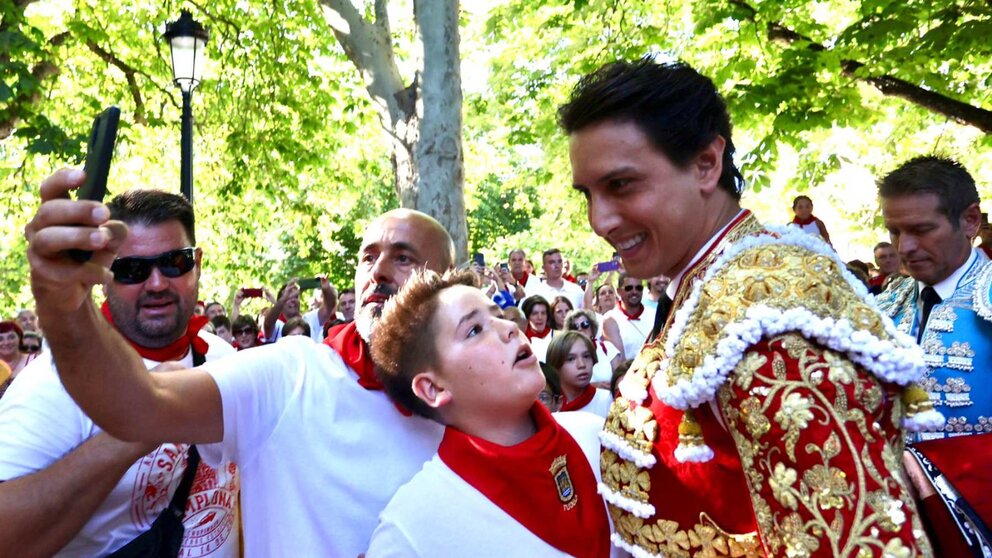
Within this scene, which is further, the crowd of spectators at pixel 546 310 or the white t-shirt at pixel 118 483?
the crowd of spectators at pixel 546 310

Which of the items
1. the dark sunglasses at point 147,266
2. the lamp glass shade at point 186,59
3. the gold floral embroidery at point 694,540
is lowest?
the gold floral embroidery at point 694,540

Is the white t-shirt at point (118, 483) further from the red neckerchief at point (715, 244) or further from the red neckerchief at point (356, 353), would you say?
the red neckerchief at point (715, 244)

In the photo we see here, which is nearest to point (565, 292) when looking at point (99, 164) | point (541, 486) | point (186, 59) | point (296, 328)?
point (296, 328)

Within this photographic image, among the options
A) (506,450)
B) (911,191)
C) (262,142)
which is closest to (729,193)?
(506,450)

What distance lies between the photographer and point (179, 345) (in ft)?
10.4

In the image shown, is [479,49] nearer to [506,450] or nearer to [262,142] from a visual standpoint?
[262,142]

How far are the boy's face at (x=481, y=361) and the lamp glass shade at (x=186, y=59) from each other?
324 inches

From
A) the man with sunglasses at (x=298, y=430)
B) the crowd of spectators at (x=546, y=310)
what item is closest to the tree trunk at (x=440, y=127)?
the crowd of spectators at (x=546, y=310)

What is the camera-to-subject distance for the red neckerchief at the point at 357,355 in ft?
9.04

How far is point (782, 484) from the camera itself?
1562mm

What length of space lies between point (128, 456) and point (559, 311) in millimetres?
7973

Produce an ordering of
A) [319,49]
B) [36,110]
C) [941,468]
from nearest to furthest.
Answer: [941,468] < [36,110] < [319,49]

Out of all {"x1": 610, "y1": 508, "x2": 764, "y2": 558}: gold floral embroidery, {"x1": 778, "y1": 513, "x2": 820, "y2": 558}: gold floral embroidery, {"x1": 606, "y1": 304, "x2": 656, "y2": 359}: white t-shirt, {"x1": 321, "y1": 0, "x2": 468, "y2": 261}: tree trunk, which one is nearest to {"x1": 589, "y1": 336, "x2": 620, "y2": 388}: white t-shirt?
{"x1": 606, "y1": 304, "x2": 656, "y2": 359}: white t-shirt

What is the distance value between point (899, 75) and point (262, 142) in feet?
28.6
